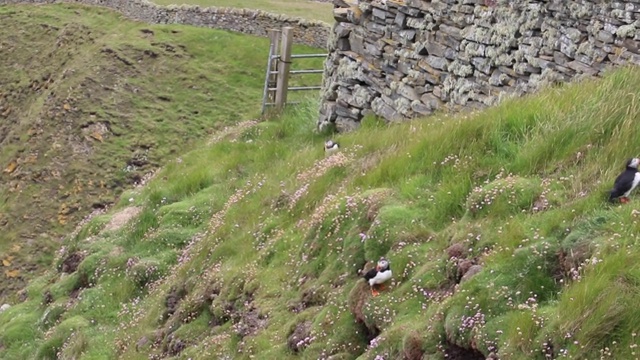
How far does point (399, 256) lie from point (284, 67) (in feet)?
44.8

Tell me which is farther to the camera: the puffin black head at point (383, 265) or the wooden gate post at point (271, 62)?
the wooden gate post at point (271, 62)

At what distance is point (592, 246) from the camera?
22.6 ft

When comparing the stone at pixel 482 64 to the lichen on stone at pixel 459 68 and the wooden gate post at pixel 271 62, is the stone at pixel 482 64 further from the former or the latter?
the wooden gate post at pixel 271 62

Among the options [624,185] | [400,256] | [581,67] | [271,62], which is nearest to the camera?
[624,185]

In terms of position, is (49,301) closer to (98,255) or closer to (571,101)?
(98,255)

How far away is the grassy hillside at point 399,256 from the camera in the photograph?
6.78 metres

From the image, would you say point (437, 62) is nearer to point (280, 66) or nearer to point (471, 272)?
point (471, 272)

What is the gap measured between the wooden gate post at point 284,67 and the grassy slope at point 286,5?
2014 centimetres

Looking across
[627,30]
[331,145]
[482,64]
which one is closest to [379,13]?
[331,145]

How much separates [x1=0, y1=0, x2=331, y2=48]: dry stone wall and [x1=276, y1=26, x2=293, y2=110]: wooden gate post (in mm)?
15390

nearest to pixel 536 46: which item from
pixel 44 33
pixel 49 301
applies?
pixel 49 301

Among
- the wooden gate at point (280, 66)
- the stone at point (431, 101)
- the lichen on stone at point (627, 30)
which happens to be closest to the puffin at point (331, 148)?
the stone at point (431, 101)

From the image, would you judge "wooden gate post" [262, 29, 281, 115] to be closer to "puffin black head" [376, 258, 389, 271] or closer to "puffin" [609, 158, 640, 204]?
"puffin black head" [376, 258, 389, 271]

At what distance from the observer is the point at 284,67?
21.7 metres
